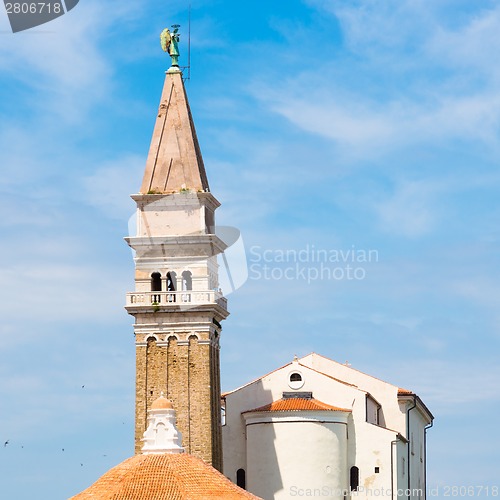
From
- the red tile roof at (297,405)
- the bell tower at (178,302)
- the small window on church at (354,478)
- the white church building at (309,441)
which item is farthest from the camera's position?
the small window on church at (354,478)

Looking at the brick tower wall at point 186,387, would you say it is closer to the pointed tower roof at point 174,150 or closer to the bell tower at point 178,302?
the bell tower at point 178,302

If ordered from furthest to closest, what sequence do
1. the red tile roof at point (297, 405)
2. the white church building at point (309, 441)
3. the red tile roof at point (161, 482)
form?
the red tile roof at point (297, 405)
the white church building at point (309, 441)
the red tile roof at point (161, 482)

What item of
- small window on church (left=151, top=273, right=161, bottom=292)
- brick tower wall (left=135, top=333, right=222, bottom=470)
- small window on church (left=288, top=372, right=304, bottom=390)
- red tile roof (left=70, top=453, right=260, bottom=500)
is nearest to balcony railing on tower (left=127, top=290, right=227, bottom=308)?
small window on church (left=151, top=273, right=161, bottom=292)

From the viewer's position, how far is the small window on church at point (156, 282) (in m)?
71.4

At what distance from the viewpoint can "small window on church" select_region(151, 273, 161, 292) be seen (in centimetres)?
7138

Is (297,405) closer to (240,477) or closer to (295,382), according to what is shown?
(295,382)

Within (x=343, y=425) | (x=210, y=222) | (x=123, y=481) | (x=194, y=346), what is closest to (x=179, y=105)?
(x=210, y=222)

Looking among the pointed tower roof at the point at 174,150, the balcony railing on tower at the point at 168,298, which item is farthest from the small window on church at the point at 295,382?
the pointed tower roof at the point at 174,150

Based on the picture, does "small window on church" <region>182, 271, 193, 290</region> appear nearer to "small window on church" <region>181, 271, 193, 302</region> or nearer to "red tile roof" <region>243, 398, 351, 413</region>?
"small window on church" <region>181, 271, 193, 302</region>

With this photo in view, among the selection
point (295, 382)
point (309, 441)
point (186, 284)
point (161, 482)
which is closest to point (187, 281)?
point (186, 284)

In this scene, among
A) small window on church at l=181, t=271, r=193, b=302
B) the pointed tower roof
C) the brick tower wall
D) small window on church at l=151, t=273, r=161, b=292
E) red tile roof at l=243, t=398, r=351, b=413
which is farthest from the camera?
red tile roof at l=243, t=398, r=351, b=413

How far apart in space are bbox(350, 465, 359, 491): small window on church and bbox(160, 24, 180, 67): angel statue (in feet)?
59.3

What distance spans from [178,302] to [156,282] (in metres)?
1.28

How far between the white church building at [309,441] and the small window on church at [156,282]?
6200mm
